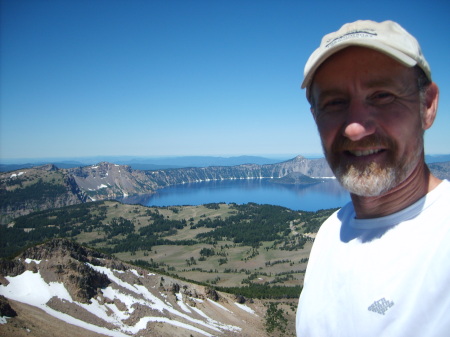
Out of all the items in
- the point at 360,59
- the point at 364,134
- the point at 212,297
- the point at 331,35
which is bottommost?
the point at 212,297

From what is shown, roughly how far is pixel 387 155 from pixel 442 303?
2.39 ft

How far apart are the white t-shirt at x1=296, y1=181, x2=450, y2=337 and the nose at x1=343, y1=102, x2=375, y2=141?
44 centimetres

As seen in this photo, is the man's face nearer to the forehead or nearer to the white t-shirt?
the forehead

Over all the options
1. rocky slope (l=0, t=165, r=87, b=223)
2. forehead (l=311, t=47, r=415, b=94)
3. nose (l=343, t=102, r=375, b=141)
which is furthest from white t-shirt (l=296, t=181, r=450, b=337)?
rocky slope (l=0, t=165, r=87, b=223)

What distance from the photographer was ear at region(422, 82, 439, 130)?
1651 mm

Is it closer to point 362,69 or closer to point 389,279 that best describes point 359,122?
point 362,69

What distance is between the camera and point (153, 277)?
3061 cm

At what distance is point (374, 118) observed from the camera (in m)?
1.60

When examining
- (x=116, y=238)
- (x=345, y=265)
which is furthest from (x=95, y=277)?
(x=116, y=238)

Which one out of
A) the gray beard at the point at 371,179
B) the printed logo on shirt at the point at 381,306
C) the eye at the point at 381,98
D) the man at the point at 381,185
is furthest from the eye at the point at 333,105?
the printed logo on shirt at the point at 381,306

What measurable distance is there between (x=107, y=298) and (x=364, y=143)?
88.4 ft

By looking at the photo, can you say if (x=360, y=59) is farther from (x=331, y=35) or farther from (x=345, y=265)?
(x=345, y=265)

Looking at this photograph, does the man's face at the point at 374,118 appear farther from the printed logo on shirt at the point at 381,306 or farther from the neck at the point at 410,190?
the printed logo on shirt at the point at 381,306

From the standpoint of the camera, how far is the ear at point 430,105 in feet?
5.42
